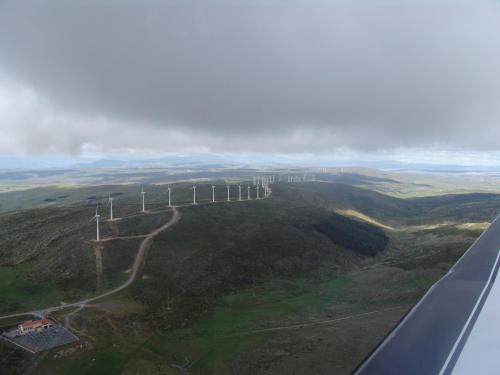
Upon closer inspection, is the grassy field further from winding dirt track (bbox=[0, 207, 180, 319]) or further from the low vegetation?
winding dirt track (bbox=[0, 207, 180, 319])

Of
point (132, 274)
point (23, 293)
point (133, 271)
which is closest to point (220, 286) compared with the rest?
point (132, 274)

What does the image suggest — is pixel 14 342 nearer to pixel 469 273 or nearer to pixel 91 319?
pixel 91 319

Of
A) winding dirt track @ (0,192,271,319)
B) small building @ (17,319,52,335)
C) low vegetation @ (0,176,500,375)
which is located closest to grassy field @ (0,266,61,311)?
low vegetation @ (0,176,500,375)

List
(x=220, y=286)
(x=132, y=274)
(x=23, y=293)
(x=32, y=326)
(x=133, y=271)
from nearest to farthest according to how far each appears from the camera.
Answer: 1. (x=32, y=326)
2. (x=23, y=293)
3. (x=132, y=274)
4. (x=133, y=271)
5. (x=220, y=286)

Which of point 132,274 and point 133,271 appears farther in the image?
point 133,271

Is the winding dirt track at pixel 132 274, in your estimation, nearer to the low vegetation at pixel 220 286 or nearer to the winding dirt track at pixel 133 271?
the winding dirt track at pixel 133 271

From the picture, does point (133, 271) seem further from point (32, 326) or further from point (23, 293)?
point (32, 326)

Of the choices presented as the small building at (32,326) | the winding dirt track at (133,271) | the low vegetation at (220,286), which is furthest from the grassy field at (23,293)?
the small building at (32,326)

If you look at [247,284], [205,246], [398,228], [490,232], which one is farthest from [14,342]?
[398,228]
